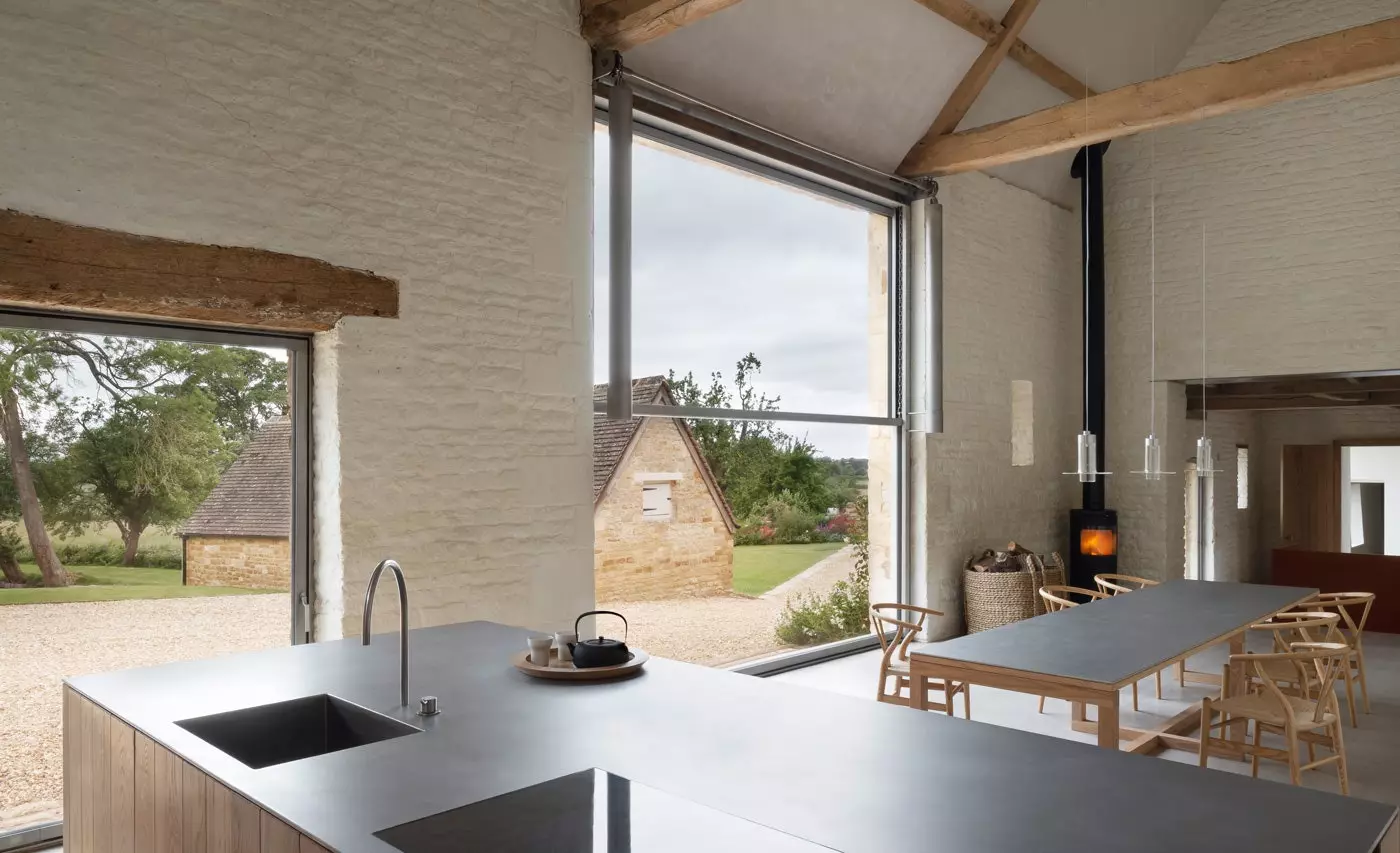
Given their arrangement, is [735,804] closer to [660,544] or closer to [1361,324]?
[660,544]

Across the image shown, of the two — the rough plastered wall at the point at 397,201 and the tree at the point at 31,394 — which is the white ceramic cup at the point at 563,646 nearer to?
the rough plastered wall at the point at 397,201

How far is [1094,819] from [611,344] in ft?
13.3

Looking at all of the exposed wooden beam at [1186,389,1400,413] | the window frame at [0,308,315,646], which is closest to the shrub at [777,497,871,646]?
the window frame at [0,308,315,646]

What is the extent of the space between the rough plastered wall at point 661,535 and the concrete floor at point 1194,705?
92 cm

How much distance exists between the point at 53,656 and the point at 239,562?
737 mm

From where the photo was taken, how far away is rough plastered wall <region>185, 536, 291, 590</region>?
4078 mm

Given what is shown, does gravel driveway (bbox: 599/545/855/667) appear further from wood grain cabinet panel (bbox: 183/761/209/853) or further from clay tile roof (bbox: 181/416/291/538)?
wood grain cabinet panel (bbox: 183/761/209/853)

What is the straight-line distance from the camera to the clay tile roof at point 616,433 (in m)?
6.08

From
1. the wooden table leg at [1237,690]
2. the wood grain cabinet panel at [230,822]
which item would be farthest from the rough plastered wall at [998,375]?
the wood grain cabinet panel at [230,822]

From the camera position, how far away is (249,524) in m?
4.28

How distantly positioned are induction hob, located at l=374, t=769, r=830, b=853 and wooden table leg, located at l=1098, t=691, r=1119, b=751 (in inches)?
90.4

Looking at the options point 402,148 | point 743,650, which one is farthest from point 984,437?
point 402,148

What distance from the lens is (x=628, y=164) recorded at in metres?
5.46

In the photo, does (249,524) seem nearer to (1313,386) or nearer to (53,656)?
(53,656)
